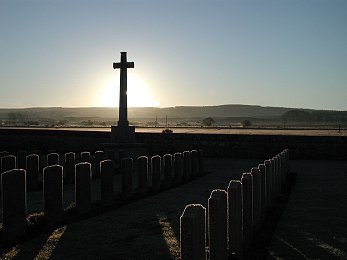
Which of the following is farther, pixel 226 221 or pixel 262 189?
pixel 262 189

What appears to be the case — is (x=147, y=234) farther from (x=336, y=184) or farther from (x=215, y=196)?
(x=336, y=184)

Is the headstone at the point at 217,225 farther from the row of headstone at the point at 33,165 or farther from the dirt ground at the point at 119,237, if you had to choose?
the row of headstone at the point at 33,165

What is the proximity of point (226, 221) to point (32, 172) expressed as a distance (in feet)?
25.7

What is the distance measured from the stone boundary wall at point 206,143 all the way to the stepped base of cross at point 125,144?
484 centimetres

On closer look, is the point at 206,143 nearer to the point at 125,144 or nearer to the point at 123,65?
the point at 125,144

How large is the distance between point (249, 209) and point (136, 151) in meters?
11.3

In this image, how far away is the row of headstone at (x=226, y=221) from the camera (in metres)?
3.94

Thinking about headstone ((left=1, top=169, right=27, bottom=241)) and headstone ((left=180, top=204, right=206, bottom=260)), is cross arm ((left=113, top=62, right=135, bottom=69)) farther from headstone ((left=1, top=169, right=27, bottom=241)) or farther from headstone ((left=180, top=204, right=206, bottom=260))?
headstone ((left=180, top=204, right=206, bottom=260))

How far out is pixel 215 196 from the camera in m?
4.92

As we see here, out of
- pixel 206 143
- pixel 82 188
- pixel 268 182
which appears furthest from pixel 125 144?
pixel 268 182

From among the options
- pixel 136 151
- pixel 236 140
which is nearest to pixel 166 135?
pixel 236 140

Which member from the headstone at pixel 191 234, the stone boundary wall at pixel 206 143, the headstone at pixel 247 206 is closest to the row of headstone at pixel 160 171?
the headstone at pixel 247 206

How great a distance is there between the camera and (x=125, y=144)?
17250mm

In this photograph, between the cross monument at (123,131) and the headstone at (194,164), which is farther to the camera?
the cross monument at (123,131)
